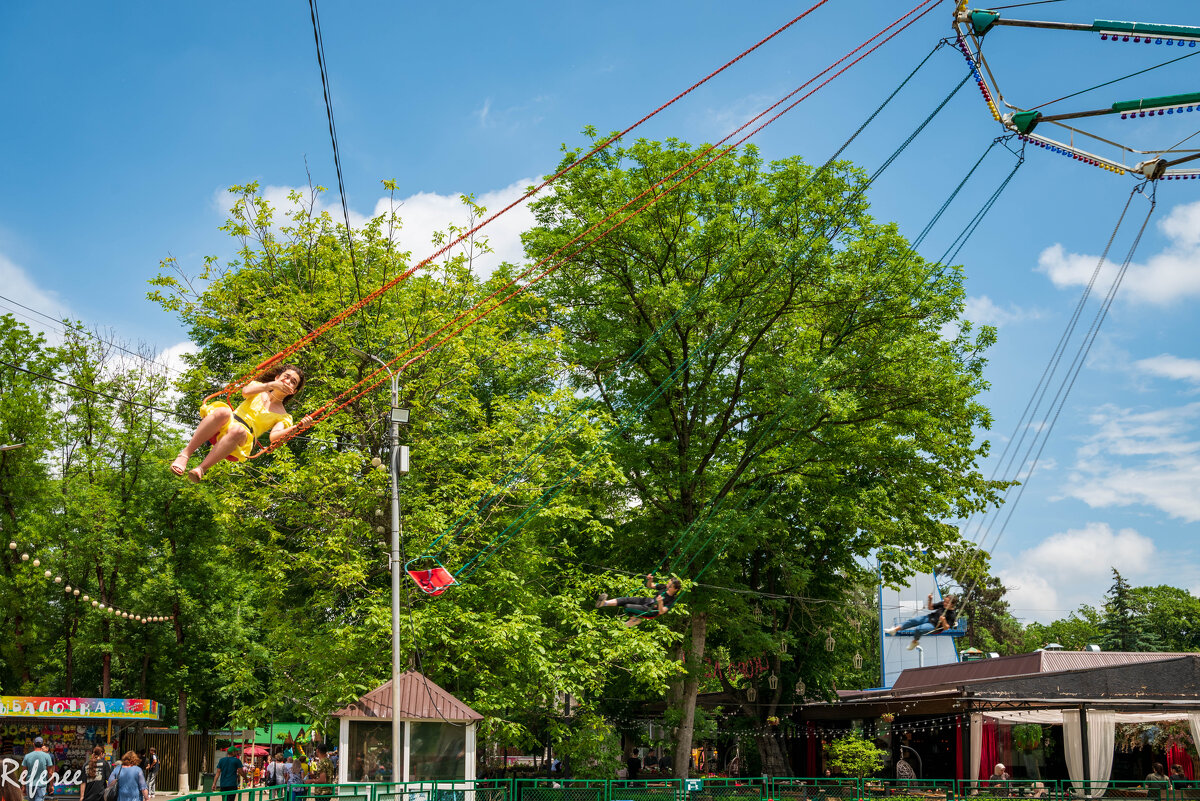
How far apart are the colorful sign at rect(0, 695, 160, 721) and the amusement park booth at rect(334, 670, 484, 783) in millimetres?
13993

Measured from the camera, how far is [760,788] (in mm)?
20062

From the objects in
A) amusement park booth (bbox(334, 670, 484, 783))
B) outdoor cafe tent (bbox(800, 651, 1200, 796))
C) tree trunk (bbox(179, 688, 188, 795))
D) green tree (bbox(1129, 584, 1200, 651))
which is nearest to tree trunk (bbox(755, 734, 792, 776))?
outdoor cafe tent (bbox(800, 651, 1200, 796))

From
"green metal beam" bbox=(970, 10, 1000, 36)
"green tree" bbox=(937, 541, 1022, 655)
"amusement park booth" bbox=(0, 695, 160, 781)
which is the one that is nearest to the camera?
"green metal beam" bbox=(970, 10, 1000, 36)

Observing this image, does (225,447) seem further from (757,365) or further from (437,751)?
(757,365)

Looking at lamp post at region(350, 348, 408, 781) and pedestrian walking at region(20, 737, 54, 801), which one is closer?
lamp post at region(350, 348, 408, 781)

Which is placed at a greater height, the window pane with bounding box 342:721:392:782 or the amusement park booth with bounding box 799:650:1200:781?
the window pane with bounding box 342:721:392:782

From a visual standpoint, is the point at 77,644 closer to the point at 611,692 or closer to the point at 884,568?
the point at 611,692

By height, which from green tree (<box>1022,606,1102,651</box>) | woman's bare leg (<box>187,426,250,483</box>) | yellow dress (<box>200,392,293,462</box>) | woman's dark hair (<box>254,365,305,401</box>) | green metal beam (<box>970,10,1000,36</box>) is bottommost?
green tree (<box>1022,606,1102,651</box>)

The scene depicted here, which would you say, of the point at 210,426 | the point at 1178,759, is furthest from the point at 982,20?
the point at 1178,759

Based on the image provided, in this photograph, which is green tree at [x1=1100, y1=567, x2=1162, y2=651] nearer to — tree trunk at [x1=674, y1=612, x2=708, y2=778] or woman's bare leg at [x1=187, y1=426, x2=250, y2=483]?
tree trunk at [x1=674, y1=612, x2=708, y2=778]

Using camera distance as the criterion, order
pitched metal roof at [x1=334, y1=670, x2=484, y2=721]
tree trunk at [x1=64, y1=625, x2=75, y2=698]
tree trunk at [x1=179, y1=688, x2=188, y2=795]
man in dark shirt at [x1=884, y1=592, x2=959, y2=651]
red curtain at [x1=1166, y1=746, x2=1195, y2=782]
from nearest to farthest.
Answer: pitched metal roof at [x1=334, y1=670, x2=484, y2=721], man in dark shirt at [x1=884, y1=592, x2=959, y2=651], red curtain at [x1=1166, y1=746, x2=1195, y2=782], tree trunk at [x1=179, y1=688, x2=188, y2=795], tree trunk at [x1=64, y1=625, x2=75, y2=698]

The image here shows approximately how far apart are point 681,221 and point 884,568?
1155 cm

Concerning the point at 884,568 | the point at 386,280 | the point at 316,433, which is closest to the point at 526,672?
the point at 316,433

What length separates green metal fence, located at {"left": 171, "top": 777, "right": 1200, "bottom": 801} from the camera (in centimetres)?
→ 1482
